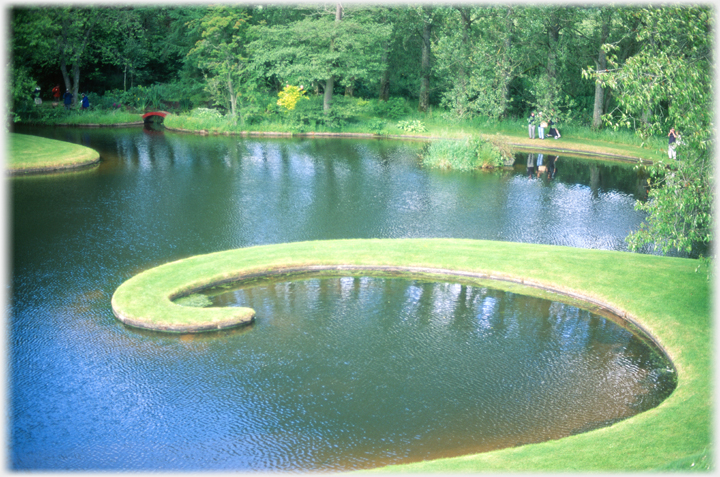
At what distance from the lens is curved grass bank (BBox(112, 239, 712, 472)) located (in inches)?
303

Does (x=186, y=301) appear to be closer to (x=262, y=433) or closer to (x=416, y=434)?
(x=262, y=433)

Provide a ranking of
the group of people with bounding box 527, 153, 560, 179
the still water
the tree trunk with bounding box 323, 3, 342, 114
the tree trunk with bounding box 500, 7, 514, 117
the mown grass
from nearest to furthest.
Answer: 1. the still water
2. the group of people with bounding box 527, 153, 560, 179
3. the mown grass
4. the tree trunk with bounding box 500, 7, 514, 117
5. the tree trunk with bounding box 323, 3, 342, 114

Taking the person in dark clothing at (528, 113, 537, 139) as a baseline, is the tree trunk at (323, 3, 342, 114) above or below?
above

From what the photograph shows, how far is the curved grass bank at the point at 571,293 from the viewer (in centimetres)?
769

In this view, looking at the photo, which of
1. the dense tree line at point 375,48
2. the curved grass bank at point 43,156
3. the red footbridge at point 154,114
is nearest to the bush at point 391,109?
the dense tree line at point 375,48

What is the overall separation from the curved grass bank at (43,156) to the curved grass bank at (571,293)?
1406 centimetres

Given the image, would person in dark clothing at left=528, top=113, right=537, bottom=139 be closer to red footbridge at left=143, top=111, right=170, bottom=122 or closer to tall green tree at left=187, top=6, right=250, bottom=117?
tall green tree at left=187, top=6, right=250, bottom=117

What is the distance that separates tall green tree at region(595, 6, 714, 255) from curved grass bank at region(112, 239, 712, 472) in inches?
76.5

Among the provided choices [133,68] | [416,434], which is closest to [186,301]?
[416,434]

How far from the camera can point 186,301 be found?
13266 mm

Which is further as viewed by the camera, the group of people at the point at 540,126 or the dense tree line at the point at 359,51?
the dense tree line at the point at 359,51

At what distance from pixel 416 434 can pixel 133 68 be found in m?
44.1

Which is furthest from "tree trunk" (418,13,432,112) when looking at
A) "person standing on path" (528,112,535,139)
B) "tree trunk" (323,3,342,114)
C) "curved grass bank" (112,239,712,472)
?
"curved grass bank" (112,239,712,472)

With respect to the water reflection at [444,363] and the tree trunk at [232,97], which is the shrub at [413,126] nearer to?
the tree trunk at [232,97]
